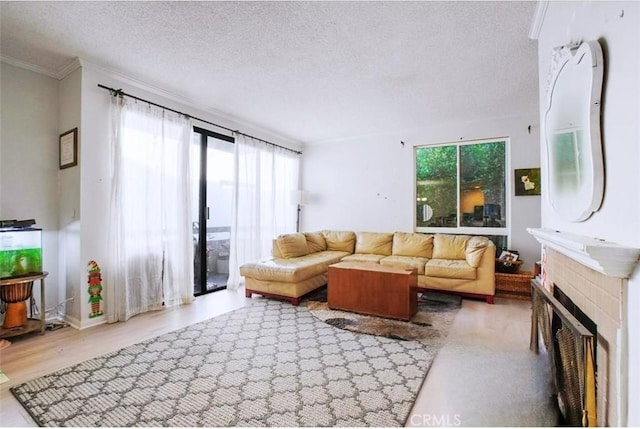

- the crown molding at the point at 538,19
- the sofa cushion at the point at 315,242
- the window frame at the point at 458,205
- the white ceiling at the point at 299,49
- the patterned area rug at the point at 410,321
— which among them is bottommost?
the patterned area rug at the point at 410,321

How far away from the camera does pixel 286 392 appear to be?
1.80 meters

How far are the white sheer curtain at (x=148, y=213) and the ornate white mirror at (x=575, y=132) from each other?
353cm

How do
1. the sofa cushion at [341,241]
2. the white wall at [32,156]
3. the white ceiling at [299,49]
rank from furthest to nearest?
the sofa cushion at [341,241] → the white wall at [32,156] → the white ceiling at [299,49]

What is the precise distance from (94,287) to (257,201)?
236 cm

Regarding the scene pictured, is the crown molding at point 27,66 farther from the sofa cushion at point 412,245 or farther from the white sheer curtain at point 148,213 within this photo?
the sofa cushion at point 412,245

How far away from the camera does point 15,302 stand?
2.59 metres

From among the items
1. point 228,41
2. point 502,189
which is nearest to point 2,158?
point 228,41

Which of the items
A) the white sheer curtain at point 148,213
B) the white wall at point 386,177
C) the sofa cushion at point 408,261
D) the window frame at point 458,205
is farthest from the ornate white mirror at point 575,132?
the white sheer curtain at point 148,213

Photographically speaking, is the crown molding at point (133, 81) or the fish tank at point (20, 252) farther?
the crown molding at point (133, 81)

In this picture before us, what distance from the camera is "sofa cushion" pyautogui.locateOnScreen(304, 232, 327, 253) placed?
190 inches

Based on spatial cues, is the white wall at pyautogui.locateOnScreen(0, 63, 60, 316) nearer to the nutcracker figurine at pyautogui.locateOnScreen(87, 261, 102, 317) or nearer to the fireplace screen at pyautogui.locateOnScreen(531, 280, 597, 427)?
the nutcracker figurine at pyautogui.locateOnScreen(87, 261, 102, 317)

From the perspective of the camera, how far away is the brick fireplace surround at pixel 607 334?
1.05 metres

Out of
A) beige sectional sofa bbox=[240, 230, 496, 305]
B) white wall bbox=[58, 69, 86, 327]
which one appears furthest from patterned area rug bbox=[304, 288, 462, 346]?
white wall bbox=[58, 69, 86, 327]

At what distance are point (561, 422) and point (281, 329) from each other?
2.01 meters
